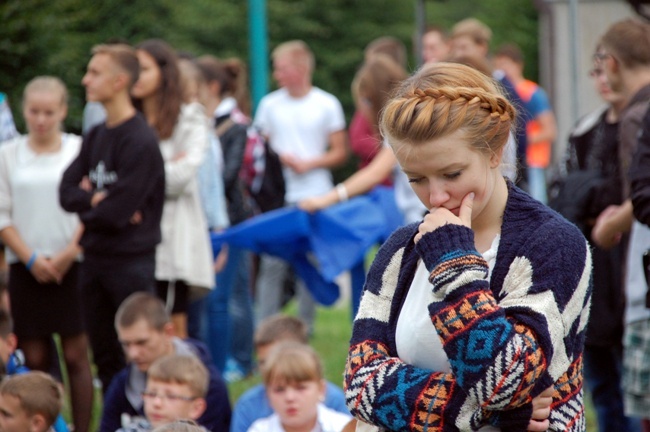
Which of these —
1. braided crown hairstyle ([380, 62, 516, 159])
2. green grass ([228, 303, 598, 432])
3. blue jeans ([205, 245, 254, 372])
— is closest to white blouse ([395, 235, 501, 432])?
braided crown hairstyle ([380, 62, 516, 159])

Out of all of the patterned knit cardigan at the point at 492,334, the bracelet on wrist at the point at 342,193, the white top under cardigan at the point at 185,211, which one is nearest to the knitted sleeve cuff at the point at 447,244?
the patterned knit cardigan at the point at 492,334

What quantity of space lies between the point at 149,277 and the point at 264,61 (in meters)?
6.25

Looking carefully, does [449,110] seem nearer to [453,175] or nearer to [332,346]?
[453,175]

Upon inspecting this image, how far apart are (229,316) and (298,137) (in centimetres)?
175

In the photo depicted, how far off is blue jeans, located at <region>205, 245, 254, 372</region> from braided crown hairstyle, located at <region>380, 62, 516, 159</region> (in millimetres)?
5276

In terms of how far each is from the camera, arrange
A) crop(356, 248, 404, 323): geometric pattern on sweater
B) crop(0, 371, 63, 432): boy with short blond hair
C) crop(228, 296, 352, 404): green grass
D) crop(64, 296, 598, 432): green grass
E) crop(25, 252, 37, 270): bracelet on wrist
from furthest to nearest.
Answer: crop(228, 296, 352, 404): green grass, crop(64, 296, 598, 432): green grass, crop(25, 252, 37, 270): bracelet on wrist, crop(0, 371, 63, 432): boy with short blond hair, crop(356, 248, 404, 323): geometric pattern on sweater

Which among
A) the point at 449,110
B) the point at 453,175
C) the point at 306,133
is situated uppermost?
the point at 449,110

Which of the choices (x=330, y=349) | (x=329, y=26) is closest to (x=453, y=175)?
(x=330, y=349)

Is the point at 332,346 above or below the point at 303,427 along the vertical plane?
below

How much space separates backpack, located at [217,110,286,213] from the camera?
8.48 metres

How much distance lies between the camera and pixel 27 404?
4754mm

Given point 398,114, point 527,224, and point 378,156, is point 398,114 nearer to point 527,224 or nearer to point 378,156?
point 527,224

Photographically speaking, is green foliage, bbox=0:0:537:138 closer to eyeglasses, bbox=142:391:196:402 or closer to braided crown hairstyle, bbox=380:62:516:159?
eyeglasses, bbox=142:391:196:402

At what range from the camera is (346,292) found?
1405 centimetres
